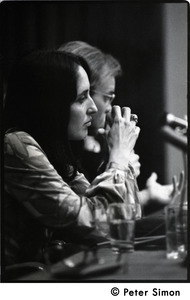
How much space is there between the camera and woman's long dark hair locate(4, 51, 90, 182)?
229cm

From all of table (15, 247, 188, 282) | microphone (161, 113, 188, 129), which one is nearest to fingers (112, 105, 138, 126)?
microphone (161, 113, 188, 129)

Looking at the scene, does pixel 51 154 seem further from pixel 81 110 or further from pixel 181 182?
pixel 181 182

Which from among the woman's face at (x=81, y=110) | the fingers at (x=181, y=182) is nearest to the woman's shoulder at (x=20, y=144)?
the woman's face at (x=81, y=110)

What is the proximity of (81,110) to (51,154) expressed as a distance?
20cm

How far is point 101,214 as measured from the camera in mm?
2262

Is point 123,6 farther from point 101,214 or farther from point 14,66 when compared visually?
point 101,214

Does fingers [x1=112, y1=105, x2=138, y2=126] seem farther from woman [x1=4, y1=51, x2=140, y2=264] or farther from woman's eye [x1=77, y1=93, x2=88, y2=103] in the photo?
woman's eye [x1=77, y1=93, x2=88, y2=103]

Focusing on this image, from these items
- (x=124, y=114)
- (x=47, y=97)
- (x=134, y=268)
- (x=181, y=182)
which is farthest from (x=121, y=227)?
(x=47, y=97)

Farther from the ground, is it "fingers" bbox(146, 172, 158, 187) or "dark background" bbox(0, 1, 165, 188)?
"dark background" bbox(0, 1, 165, 188)

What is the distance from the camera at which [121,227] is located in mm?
2254

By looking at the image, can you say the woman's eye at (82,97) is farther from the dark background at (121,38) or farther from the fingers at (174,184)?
the fingers at (174,184)

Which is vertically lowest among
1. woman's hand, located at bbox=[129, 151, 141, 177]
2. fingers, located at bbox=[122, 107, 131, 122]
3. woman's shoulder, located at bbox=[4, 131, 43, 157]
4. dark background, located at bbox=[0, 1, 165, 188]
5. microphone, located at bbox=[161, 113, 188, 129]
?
woman's hand, located at bbox=[129, 151, 141, 177]

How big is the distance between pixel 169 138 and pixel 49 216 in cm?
52
